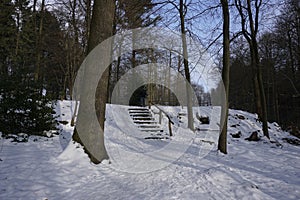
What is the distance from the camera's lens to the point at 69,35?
10531mm

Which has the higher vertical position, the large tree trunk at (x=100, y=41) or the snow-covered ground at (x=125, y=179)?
the large tree trunk at (x=100, y=41)

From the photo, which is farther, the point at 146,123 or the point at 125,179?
the point at 146,123

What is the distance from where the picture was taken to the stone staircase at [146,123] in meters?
9.75

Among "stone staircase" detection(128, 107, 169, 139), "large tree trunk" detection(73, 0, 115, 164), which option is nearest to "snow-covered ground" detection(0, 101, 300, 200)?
"large tree trunk" detection(73, 0, 115, 164)

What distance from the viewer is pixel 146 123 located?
11367 millimetres

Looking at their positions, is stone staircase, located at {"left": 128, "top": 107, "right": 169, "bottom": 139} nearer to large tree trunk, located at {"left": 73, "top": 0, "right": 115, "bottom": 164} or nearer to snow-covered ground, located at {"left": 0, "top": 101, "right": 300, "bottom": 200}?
snow-covered ground, located at {"left": 0, "top": 101, "right": 300, "bottom": 200}

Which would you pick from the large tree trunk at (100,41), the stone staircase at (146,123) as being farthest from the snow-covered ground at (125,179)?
the stone staircase at (146,123)

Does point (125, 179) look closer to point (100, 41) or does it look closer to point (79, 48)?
point (100, 41)

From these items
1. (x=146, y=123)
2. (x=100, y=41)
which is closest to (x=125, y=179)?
(x=100, y=41)

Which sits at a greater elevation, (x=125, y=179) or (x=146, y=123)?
(x=146, y=123)

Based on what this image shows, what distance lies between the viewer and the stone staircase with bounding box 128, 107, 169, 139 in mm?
9754

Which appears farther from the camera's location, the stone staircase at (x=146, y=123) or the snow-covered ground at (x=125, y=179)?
the stone staircase at (x=146, y=123)

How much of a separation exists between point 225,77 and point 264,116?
5.60 m

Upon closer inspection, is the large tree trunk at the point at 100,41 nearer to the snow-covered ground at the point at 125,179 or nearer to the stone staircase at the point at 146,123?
the snow-covered ground at the point at 125,179
